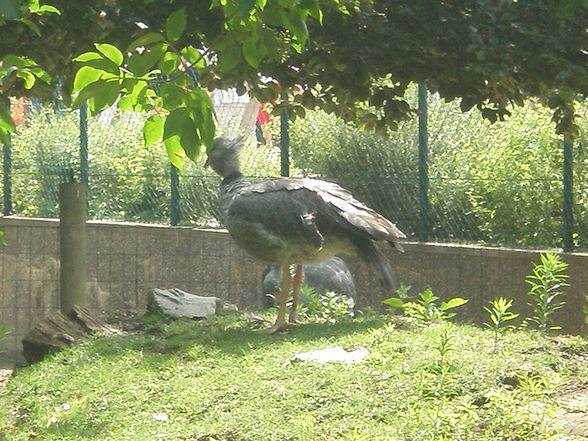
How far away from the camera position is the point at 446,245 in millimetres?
11148

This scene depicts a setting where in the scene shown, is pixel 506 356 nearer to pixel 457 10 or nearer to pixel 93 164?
pixel 457 10

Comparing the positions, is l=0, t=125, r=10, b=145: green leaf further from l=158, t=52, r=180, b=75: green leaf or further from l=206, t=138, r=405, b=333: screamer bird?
l=206, t=138, r=405, b=333: screamer bird

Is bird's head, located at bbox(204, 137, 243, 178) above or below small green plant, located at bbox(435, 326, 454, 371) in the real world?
above

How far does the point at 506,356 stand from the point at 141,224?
25.2 feet

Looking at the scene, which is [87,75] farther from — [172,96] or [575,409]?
[575,409]

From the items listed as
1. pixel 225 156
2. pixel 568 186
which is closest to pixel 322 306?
pixel 225 156

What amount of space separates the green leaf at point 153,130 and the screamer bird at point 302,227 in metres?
4.53

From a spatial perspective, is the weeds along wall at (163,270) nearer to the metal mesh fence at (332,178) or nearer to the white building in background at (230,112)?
the metal mesh fence at (332,178)

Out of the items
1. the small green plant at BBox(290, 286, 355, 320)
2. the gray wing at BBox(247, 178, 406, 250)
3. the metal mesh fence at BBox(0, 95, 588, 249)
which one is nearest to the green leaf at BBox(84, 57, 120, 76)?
the gray wing at BBox(247, 178, 406, 250)

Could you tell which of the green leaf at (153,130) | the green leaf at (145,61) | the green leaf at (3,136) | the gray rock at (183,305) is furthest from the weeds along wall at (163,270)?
the green leaf at (145,61)

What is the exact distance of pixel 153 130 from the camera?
3.75 meters

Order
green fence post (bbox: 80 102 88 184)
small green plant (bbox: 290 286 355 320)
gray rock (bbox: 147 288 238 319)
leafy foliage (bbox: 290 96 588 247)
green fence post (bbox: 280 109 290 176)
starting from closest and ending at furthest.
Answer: small green plant (bbox: 290 286 355 320) < gray rock (bbox: 147 288 238 319) < leafy foliage (bbox: 290 96 588 247) < green fence post (bbox: 280 109 290 176) < green fence post (bbox: 80 102 88 184)

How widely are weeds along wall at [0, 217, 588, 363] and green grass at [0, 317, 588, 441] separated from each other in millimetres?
2903

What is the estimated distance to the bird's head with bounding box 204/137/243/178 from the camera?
9359mm
